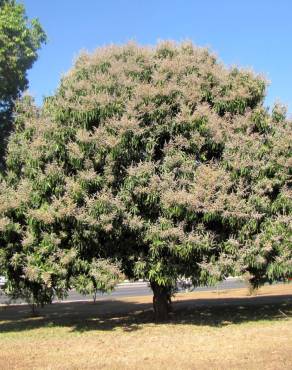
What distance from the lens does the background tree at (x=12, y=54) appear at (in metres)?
17.2

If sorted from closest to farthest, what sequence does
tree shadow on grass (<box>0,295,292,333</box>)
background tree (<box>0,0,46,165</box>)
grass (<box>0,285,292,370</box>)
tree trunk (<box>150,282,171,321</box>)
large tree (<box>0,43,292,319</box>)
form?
grass (<box>0,285,292,370</box>), large tree (<box>0,43,292,319</box>), tree shadow on grass (<box>0,295,292,333</box>), tree trunk (<box>150,282,171,321</box>), background tree (<box>0,0,46,165</box>)

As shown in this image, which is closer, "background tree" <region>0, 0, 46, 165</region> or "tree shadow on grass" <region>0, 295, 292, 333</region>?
"tree shadow on grass" <region>0, 295, 292, 333</region>

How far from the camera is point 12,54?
57.7 ft

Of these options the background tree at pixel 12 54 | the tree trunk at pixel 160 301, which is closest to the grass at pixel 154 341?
the tree trunk at pixel 160 301

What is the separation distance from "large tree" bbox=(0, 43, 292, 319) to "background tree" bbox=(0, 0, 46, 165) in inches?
150

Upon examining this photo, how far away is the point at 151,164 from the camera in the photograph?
1298 cm

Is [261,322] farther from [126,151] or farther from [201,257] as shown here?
[126,151]

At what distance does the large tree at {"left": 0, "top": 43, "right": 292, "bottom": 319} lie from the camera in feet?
41.4

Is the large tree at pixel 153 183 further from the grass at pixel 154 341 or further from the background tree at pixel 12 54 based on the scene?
the background tree at pixel 12 54

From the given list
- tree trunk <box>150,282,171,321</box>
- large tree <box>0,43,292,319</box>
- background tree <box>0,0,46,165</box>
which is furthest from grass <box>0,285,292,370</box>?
background tree <box>0,0,46,165</box>

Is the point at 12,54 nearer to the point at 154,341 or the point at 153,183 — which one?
the point at 153,183

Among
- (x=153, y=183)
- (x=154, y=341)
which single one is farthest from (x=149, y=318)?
(x=153, y=183)

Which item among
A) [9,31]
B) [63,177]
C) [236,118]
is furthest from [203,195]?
[9,31]

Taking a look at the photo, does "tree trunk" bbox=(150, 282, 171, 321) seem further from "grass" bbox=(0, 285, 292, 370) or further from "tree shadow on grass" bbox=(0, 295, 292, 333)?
"grass" bbox=(0, 285, 292, 370)
